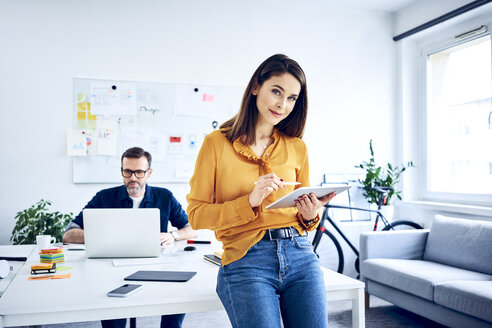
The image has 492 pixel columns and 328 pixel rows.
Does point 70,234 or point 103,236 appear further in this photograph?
point 70,234

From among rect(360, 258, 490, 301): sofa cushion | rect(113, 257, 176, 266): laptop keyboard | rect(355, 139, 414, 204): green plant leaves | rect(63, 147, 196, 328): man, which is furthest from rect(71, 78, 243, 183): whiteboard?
rect(113, 257, 176, 266): laptop keyboard

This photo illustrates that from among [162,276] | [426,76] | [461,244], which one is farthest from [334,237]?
[162,276]

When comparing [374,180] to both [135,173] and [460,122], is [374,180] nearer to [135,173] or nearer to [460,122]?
[460,122]

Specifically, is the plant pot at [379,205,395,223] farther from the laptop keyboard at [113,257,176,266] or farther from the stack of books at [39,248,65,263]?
the stack of books at [39,248,65,263]

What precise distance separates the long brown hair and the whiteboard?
2.38m

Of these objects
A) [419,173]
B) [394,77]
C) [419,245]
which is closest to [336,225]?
[419,245]

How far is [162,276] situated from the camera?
1.59m

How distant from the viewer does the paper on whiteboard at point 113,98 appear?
12.0 ft

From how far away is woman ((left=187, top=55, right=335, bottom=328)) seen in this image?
4.12 feet

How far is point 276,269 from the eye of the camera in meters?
1.29

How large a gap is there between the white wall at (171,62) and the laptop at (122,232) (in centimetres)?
181

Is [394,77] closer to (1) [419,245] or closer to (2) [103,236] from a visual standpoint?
(1) [419,245]

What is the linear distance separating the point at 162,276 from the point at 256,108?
27.4 inches

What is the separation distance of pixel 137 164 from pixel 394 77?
3.11m
